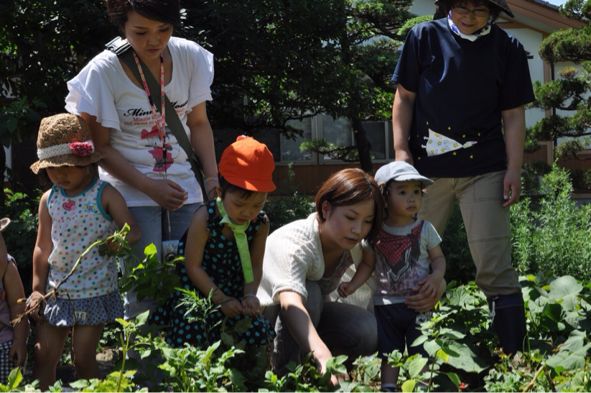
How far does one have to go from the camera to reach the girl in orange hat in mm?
3225

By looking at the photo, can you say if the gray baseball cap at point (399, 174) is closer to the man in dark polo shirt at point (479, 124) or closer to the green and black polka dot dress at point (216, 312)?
the man in dark polo shirt at point (479, 124)

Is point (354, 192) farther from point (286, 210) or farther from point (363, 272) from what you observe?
point (286, 210)

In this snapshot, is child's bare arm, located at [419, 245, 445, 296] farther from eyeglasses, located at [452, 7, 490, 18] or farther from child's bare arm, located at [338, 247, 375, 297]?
eyeglasses, located at [452, 7, 490, 18]

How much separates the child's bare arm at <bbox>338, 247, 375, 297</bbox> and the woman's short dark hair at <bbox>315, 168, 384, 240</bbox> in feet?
0.29

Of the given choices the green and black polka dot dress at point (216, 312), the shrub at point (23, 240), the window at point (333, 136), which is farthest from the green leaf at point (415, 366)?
the window at point (333, 136)

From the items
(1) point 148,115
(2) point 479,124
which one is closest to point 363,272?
(2) point 479,124

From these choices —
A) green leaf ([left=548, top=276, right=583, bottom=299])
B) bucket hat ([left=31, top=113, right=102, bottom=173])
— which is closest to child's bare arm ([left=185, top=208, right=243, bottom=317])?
bucket hat ([left=31, top=113, right=102, bottom=173])

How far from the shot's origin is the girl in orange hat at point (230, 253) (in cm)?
322

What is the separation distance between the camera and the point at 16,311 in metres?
3.51

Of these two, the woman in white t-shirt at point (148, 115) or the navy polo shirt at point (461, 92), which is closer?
the woman in white t-shirt at point (148, 115)

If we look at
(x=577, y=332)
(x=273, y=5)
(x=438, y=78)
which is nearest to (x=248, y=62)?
(x=273, y=5)

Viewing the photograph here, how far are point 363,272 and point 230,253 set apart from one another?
0.61m

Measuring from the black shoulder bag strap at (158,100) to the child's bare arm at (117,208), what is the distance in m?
0.33

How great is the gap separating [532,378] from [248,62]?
6382 millimetres
